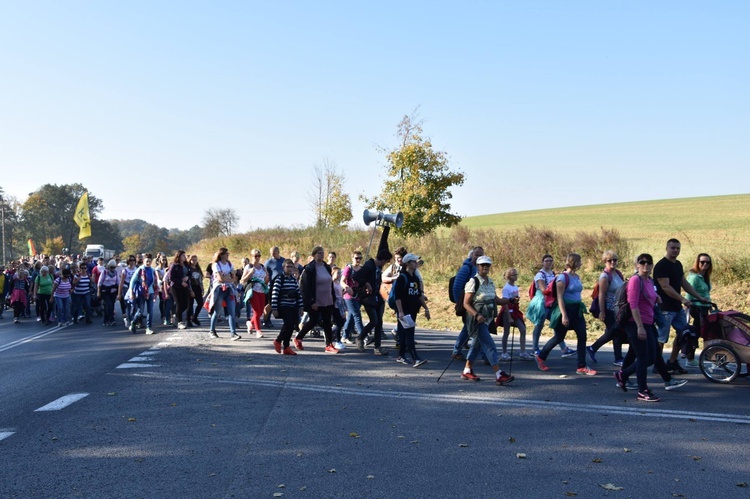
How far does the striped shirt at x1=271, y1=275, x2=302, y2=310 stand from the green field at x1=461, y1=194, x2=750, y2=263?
23376mm

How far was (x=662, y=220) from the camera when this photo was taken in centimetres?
6562

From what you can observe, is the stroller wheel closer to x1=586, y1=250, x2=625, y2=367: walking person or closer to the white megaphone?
x1=586, y1=250, x2=625, y2=367: walking person

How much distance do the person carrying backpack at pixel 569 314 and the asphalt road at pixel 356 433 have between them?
454mm

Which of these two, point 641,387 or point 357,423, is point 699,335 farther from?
point 357,423

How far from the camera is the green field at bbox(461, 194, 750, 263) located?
44.9m

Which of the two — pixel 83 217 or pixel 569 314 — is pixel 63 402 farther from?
pixel 83 217

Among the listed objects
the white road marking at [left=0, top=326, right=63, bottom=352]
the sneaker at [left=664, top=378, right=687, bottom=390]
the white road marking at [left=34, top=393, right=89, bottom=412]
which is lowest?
the sneaker at [left=664, top=378, right=687, bottom=390]

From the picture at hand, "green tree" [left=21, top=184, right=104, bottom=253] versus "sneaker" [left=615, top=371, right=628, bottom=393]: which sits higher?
"green tree" [left=21, top=184, right=104, bottom=253]

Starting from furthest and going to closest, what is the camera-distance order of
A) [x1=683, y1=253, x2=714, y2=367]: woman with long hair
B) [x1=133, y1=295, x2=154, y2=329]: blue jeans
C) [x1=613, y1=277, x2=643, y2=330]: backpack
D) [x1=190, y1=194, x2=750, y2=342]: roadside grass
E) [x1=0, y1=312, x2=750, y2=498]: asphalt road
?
1. [x1=190, y1=194, x2=750, y2=342]: roadside grass
2. [x1=133, y1=295, x2=154, y2=329]: blue jeans
3. [x1=683, y1=253, x2=714, y2=367]: woman with long hair
4. [x1=613, y1=277, x2=643, y2=330]: backpack
5. [x1=0, y1=312, x2=750, y2=498]: asphalt road

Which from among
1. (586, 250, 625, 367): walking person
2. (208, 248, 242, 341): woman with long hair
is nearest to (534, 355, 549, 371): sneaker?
(586, 250, 625, 367): walking person

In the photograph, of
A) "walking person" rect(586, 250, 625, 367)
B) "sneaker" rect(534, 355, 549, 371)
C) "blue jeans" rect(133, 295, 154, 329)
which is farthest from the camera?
"blue jeans" rect(133, 295, 154, 329)

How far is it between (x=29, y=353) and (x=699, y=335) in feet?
38.1

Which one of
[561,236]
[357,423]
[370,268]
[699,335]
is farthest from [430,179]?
[357,423]

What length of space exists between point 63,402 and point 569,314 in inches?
277
